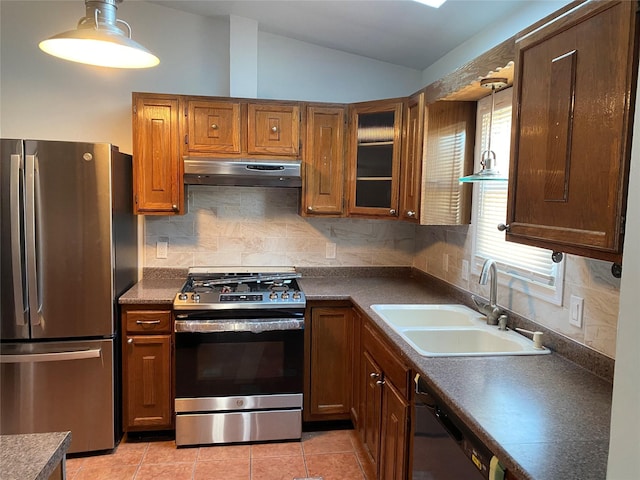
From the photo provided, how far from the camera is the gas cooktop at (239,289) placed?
282 centimetres

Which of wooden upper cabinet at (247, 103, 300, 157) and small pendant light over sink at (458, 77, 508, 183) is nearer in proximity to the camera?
small pendant light over sink at (458, 77, 508, 183)

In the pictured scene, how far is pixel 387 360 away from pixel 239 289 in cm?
130

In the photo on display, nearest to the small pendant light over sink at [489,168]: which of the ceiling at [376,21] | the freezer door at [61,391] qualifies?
the ceiling at [376,21]

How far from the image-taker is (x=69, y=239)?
8.74 feet

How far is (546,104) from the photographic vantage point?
1.44 m

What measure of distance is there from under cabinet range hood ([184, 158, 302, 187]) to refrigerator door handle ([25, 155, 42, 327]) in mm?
831

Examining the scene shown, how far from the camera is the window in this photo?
2.03 metres

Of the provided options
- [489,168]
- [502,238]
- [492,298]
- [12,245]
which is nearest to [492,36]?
[489,168]

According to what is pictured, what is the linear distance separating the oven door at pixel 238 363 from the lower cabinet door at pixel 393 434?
832 millimetres

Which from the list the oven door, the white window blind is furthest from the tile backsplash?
the oven door

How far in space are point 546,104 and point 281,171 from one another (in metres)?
1.84

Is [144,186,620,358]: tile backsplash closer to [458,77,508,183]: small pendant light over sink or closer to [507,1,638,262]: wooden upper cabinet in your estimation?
[458,77,508,183]: small pendant light over sink

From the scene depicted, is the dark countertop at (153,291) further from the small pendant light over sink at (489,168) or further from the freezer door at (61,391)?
the small pendant light over sink at (489,168)

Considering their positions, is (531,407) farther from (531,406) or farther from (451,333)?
(451,333)
